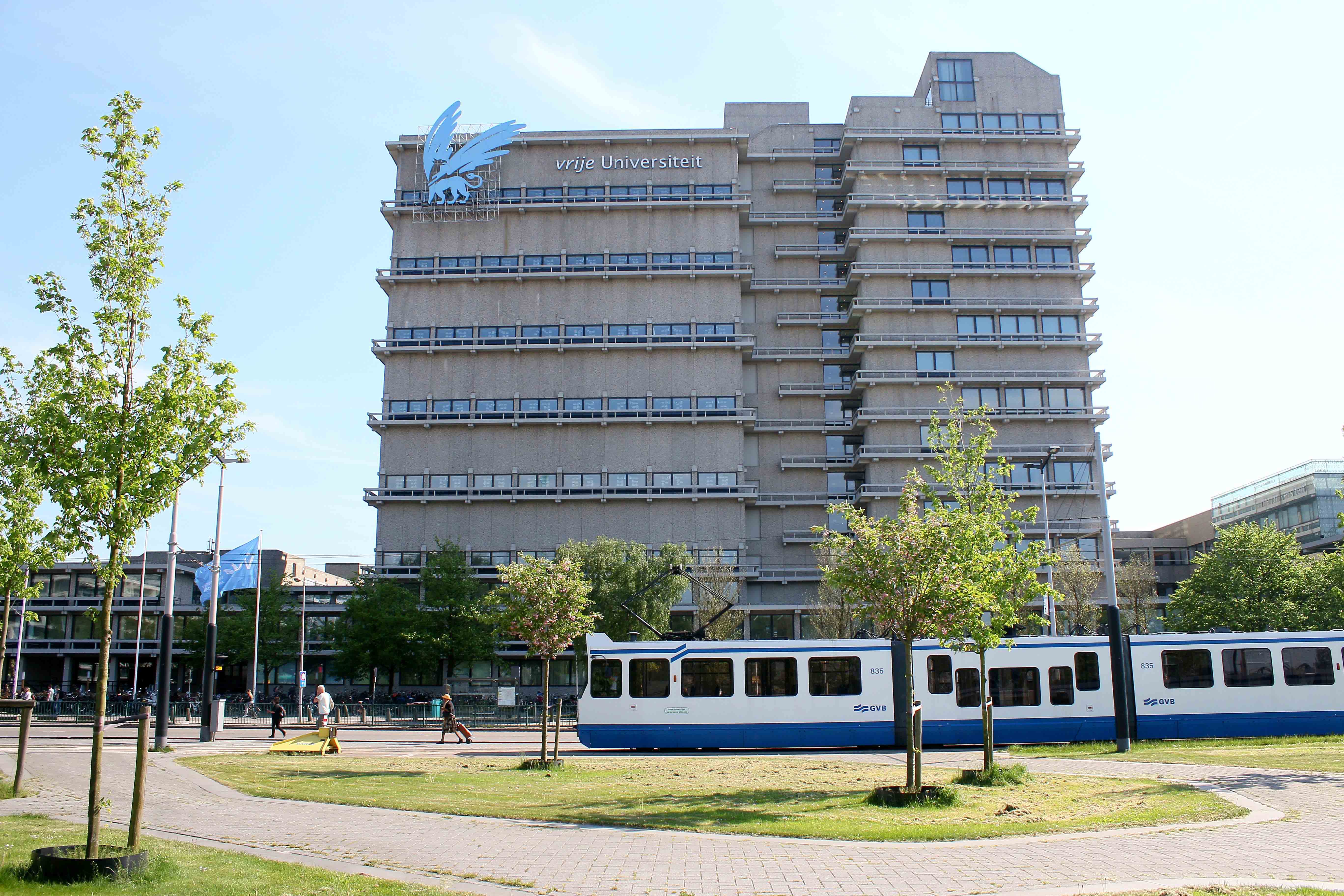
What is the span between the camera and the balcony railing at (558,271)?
72750mm

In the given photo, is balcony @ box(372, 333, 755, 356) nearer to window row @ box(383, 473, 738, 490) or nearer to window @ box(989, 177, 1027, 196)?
window row @ box(383, 473, 738, 490)

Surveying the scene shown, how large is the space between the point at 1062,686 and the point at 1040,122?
203ft

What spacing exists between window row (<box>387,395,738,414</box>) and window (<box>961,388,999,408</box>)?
17066 mm

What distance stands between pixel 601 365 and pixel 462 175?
18315 mm

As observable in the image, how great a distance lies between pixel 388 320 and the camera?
7312cm

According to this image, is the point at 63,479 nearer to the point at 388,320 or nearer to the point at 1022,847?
the point at 1022,847

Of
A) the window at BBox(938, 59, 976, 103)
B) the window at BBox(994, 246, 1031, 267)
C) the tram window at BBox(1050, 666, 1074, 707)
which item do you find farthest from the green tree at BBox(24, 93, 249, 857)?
the window at BBox(938, 59, 976, 103)

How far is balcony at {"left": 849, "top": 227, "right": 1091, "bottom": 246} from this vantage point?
7469cm

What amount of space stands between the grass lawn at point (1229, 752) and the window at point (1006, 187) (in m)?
56.6

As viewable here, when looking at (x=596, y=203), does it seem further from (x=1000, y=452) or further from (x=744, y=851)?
(x=744, y=851)

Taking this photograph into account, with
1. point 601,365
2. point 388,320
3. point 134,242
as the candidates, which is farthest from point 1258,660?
point 388,320

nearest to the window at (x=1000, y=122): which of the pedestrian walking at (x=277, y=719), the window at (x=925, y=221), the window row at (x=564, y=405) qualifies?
the window at (x=925, y=221)

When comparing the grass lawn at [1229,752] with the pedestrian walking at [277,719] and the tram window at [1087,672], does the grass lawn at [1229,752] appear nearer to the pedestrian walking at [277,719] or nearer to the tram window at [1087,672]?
the tram window at [1087,672]

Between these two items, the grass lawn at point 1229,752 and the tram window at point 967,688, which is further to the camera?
the tram window at point 967,688
